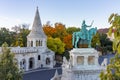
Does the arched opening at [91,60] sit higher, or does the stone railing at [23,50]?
the stone railing at [23,50]

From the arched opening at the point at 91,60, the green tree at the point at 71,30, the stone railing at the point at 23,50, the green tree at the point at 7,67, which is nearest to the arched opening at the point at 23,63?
the stone railing at the point at 23,50

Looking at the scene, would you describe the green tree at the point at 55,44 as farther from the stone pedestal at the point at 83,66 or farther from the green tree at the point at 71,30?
the stone pedestal at the point at 83,66

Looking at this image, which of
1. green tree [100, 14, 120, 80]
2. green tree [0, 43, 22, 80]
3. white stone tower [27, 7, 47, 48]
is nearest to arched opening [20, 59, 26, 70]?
white stone tower [27, 7, 47, 48]

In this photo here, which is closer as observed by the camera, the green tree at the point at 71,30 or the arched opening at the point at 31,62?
the arched opening at the point at 31,62

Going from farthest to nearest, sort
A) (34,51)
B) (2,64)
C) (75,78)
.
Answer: (34,51), (75,78), (2,64)

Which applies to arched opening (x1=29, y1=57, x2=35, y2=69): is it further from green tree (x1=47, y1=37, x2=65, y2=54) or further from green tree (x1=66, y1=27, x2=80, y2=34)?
green tree (x1=66, y1=27, x2=80, y2=34)

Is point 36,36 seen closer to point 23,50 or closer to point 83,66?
point 23,50

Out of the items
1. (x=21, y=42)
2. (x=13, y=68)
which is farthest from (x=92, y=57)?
(x=21, y=42)

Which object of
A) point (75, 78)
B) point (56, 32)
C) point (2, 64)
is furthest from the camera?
point (56, 32)

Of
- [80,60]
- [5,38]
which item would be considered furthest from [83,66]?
[5,38]

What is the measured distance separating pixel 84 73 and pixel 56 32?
27.9 meters

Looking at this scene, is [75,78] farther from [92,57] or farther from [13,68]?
[13,68]

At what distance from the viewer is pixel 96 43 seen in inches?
2274

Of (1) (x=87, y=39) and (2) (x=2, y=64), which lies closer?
(2) (x=2, y=64)
